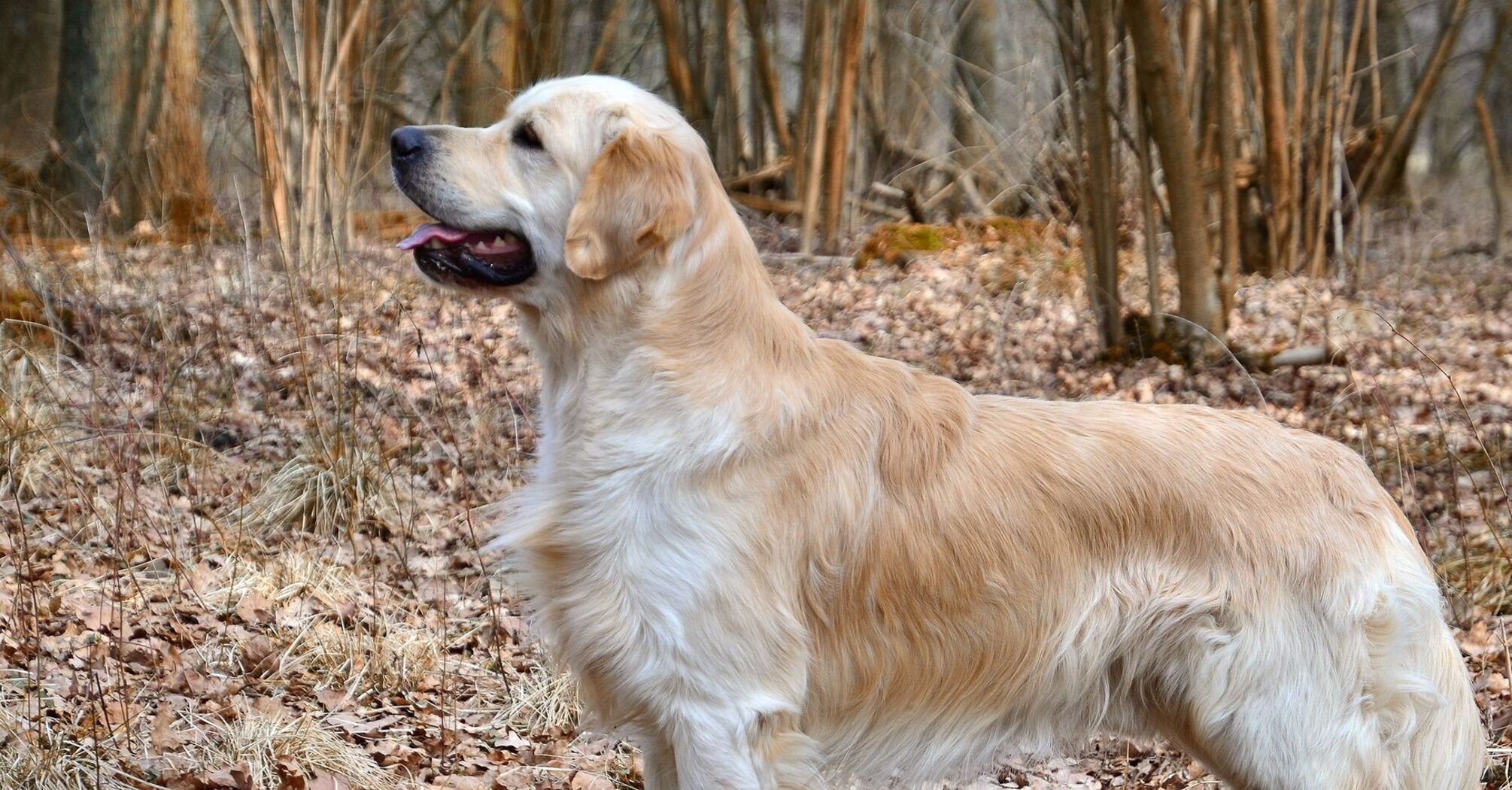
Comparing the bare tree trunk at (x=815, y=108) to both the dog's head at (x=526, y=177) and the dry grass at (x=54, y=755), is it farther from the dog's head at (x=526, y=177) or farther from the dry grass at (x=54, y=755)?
the dry grass at (x=54, y=755)

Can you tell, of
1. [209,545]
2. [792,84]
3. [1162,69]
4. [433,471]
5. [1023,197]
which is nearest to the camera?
[209,545]

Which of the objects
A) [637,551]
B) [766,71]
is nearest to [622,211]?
[637,551]

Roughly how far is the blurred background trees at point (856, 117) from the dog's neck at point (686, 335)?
3.07m

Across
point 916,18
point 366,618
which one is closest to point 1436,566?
point 366,618

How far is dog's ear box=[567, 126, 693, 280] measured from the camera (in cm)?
289

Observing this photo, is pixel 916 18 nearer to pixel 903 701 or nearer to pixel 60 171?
pixel 60 171

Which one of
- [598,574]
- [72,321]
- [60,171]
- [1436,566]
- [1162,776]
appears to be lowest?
[1162,776]

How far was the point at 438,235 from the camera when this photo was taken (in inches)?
122

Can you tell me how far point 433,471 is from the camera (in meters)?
6.15

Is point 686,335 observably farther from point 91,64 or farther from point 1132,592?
point 91,64

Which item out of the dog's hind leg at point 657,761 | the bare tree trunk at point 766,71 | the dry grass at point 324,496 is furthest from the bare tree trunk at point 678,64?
the dog's hind leg at point 657,761

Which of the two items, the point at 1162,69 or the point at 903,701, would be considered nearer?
the point at 903,701

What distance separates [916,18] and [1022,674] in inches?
674

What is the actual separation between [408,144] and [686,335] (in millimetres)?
821
